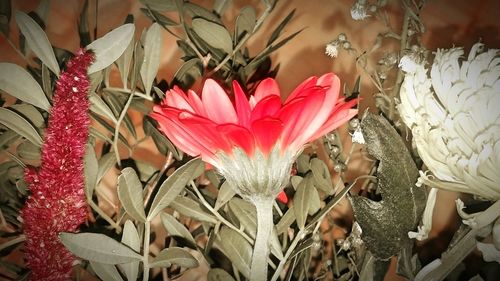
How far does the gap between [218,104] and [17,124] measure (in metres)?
0.16

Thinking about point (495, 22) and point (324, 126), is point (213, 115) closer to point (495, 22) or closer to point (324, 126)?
point (324, 126)

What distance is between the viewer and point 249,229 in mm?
448

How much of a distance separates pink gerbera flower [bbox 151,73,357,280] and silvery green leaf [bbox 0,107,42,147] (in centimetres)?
11

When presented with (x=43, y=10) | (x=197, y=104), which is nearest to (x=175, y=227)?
(x=197, y=104)

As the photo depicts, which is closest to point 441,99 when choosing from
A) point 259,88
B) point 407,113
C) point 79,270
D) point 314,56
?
point 407,113

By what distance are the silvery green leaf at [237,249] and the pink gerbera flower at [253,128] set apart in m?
0.04

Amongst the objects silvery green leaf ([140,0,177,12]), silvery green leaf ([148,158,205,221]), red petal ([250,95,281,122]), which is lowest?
silvery green leaf ([148,158,205,221])

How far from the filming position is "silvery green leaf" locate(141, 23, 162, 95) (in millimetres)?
441

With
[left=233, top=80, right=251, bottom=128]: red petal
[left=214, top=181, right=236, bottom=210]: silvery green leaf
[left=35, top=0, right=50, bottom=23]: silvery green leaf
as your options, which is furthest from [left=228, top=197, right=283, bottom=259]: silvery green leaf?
[left=35, top=0, right=50, bottom=23]: silvery green leaf

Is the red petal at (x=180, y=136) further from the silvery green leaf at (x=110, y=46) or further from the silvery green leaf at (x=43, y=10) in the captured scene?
the silvery green leaf at (x=43, y=10)

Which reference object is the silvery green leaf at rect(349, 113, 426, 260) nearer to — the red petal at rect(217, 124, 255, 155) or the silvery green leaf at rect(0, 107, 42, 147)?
the red petal at rect(217, 124, 255, 155)

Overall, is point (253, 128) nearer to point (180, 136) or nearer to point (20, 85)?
point (180, 136)

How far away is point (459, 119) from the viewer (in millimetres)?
345

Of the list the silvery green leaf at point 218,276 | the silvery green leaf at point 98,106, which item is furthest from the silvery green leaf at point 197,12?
the silvery green leaf at point 218,276
